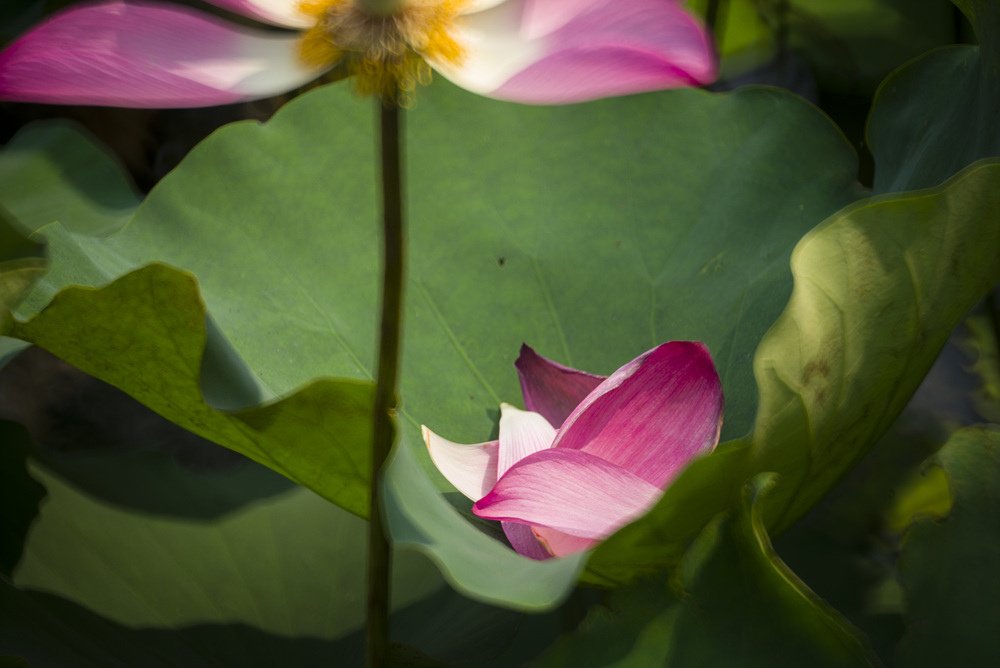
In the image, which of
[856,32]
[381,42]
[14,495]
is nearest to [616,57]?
[381,42]

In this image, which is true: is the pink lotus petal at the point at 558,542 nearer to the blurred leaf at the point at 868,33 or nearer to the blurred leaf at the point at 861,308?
the blurred leaf at the point at 861,308

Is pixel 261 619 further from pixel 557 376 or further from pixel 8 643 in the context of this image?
pixel 557 376

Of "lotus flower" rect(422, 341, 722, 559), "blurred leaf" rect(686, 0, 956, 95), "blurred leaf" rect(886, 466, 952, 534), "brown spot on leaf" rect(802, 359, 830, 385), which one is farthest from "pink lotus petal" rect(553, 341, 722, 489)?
"blurred leaf" rect(686, 0, 956, 95)

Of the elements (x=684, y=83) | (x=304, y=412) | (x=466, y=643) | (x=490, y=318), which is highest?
(x=684, y=83)

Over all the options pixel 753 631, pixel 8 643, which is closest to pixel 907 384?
pixel 753 631

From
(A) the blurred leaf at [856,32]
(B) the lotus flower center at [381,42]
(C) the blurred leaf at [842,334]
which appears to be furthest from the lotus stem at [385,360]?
(A) the blurred leaf at [856,32]
